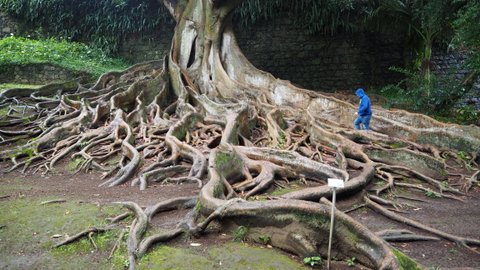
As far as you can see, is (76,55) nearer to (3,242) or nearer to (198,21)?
(198,21)

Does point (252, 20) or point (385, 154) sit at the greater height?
point (252, 20)

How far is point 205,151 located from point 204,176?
2.60 feet

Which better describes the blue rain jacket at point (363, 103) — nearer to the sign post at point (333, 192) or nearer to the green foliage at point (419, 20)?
the green foliage at point (419, 20)

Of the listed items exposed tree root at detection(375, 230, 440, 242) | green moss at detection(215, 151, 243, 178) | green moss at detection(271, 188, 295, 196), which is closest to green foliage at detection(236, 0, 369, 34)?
green moss at detection(215, 151, 243, 178)

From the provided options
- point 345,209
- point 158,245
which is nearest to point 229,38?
point 345,209

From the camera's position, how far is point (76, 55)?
1487cm

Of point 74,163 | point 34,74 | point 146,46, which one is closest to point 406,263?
point 74,163

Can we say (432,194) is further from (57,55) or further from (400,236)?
(57,55)

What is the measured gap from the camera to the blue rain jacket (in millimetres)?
7227

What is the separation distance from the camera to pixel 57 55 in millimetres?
14148

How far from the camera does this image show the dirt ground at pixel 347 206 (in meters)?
3.48

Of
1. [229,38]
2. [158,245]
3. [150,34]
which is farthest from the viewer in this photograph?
[150,34]

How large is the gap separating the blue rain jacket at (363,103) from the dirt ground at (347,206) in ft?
7.72

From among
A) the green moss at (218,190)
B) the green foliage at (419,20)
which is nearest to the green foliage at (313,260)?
the green moss at (218,190)
